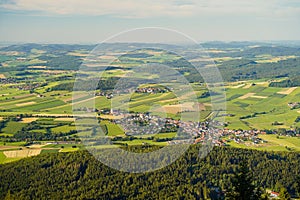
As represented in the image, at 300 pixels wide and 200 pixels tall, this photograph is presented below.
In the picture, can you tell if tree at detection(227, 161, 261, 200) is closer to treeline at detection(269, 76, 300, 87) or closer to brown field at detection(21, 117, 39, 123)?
brown field at detection(21, 117, 39, 123)

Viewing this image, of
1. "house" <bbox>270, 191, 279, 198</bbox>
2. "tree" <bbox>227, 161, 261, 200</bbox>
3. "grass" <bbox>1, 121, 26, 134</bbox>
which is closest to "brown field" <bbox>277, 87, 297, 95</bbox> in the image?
"house" <bbox>270, 191, 279, 198</bbox>

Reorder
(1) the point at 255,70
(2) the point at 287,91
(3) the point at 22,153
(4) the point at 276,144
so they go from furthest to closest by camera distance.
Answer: (1) the point at 255,70 → (2) the point at 287,91 → (4) the point at 276,144 → (3) the point at 22,153

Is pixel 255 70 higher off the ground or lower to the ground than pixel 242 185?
lower

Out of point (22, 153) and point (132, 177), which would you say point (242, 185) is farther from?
point (22, 153)

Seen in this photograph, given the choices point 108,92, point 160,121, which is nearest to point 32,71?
point 108,92

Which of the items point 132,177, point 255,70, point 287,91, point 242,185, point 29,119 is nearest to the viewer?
point 242,185

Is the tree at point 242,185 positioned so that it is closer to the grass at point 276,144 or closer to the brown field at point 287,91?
the grass at point 276,144

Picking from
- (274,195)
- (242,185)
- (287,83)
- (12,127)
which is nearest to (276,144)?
(274,195)

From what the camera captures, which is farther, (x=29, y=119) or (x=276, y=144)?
(x=29, y=119)

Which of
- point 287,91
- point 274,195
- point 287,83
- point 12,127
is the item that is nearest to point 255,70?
point 287,83

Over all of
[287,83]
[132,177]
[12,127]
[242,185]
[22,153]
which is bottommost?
[12,127]
